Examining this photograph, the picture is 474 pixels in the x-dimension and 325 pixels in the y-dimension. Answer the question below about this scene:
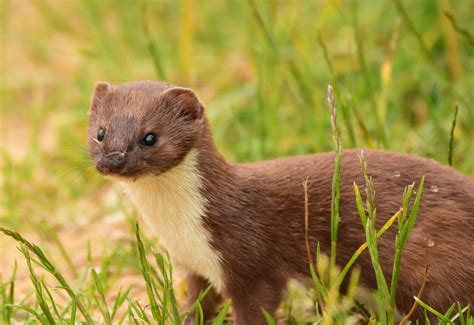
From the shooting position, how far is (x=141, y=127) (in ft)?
10.6

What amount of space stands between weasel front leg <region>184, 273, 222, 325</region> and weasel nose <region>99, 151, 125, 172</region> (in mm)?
665

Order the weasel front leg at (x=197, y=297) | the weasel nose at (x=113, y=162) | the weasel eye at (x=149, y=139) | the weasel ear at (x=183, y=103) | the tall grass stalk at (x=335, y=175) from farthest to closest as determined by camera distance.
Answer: the weasel front leg at (x=197, y=297)
the weasel ear at (x=183, y=103)
the weasel eye at (x=149, y=139)
the weasel nose at (x=113, y=162)
the tall grass stalk at (x=335, y=175)

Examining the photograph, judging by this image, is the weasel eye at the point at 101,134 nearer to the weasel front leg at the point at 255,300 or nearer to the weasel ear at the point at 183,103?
the weasel ear at the point at 183,103

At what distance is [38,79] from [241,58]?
5.74 ft

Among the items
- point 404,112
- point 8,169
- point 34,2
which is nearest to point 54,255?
point 8,169

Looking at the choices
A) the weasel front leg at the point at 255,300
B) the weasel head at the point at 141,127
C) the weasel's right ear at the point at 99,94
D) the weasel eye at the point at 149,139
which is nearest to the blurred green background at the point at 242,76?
the weasel's right ear at the point at 99,94

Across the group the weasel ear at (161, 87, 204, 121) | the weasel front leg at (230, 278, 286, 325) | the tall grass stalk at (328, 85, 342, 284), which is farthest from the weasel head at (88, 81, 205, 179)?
the tall grass stalk at (328, 85, 342, 284)

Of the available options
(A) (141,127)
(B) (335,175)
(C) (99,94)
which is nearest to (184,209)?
(A) (141,127)

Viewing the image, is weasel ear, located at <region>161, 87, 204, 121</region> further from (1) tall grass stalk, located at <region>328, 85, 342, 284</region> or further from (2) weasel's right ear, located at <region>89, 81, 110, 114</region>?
(1) tall grass stalk, located at <region>328, 85, 342, 284</region>

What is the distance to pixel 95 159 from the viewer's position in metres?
3.22

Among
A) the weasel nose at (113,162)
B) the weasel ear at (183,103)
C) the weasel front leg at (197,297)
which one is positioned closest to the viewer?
the weasel nose at (113,162)

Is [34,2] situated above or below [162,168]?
above

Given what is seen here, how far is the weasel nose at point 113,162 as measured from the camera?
3.12m

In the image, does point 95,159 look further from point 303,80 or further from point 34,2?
point 34,2
